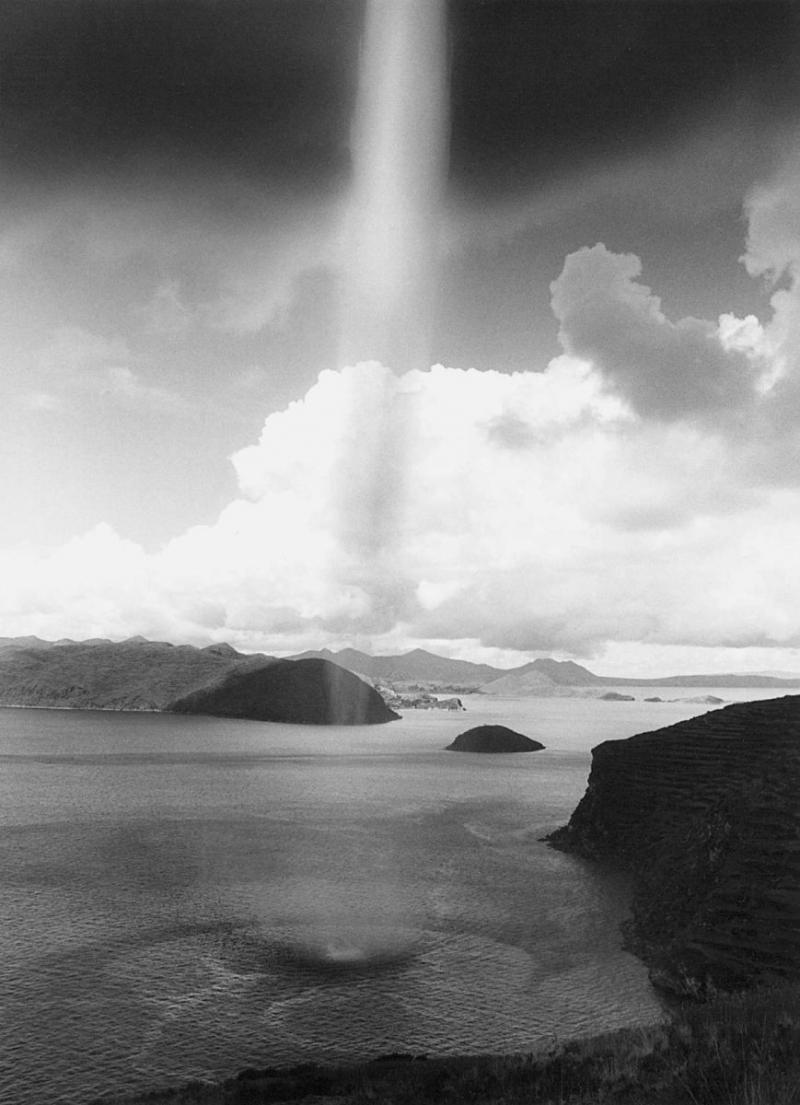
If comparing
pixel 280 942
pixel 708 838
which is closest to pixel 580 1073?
pixel 280 942

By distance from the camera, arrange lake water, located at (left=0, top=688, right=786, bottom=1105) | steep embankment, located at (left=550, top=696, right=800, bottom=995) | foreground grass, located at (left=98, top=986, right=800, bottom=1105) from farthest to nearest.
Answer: steep embankment, located at (left=550, top=696, right=800, bottom=995) → lake water, located at (left=0, top=688, right=786, bottom=1105) → foreground grass, located at (left=98, top=986, right=800, bottom=1105)

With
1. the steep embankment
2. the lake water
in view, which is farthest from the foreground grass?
the steep embankment

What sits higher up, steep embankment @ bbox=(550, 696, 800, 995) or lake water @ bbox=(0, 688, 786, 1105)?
steep embankment @ bbox=(550, 696, 800, 995)

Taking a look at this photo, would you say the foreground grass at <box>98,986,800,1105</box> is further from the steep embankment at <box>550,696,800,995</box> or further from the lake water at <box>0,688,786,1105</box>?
the steep embankment at <box>550,696,800,995</box>

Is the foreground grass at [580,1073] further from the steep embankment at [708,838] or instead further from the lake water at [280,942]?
the steep embankment at [708,838]

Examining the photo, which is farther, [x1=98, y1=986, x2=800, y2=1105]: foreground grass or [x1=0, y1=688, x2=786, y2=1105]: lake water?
[x1=0, y1=688, x2=786, y2=1105]: lake water

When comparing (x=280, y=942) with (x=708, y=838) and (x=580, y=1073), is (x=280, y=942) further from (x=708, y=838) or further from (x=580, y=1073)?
(x=708, y=838)
